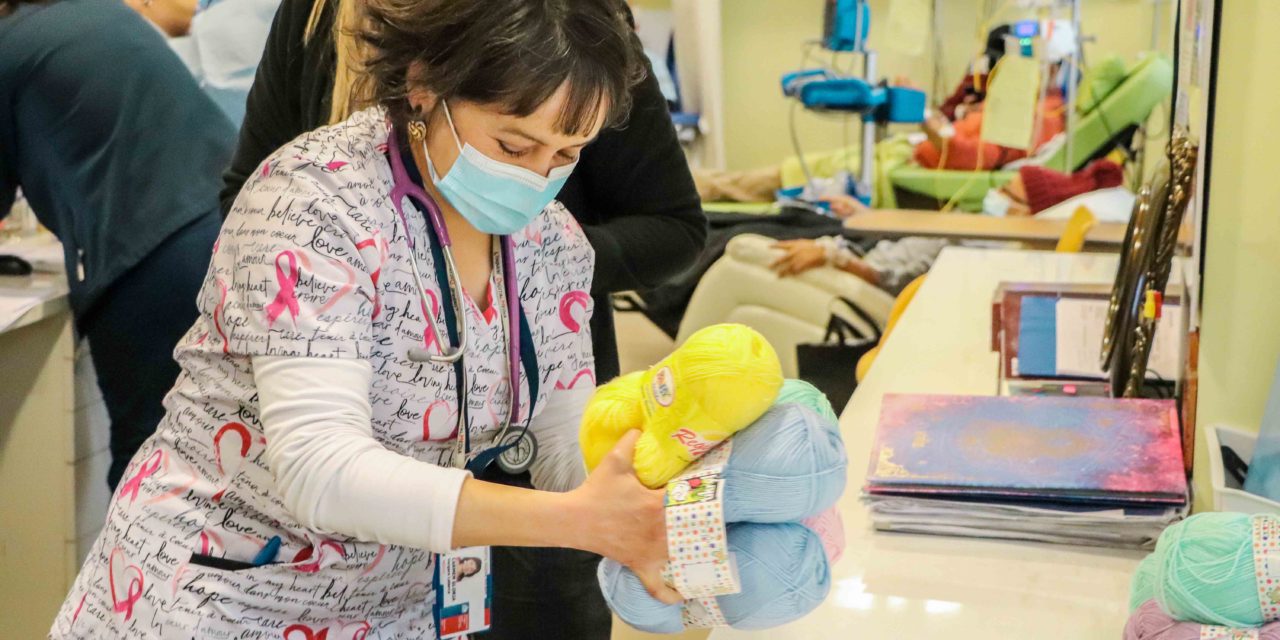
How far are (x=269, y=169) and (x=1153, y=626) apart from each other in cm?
72

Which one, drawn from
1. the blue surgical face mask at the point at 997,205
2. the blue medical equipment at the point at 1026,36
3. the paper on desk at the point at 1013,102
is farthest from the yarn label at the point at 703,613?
the blue surgical face mask at the point at 997,205

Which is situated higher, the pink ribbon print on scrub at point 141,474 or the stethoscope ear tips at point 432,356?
the stethoscope ear tips at point 432,356

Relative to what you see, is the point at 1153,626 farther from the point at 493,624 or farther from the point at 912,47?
the point at 912,47

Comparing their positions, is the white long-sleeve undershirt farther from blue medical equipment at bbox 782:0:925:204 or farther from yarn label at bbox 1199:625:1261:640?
blue medical equipment at bbox 782:0:925:204

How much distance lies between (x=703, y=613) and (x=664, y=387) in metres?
0.17

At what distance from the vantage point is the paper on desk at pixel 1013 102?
2850 millimetres

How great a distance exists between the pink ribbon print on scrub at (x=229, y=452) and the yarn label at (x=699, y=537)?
0.35m

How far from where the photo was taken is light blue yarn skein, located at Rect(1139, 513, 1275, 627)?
79 cm

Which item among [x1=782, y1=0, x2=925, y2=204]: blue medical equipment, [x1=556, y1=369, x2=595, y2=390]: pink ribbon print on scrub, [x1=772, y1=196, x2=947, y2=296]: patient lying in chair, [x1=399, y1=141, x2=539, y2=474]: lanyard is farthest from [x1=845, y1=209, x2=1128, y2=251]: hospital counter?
[x1=399, y1=141, x2=539, y2=474]: lanyard

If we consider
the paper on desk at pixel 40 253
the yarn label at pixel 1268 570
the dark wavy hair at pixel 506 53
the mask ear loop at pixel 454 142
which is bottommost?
the paper on desk at pixel 40 253

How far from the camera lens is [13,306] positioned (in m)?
2.18

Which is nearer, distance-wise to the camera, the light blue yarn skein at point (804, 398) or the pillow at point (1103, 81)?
the light blue yarn skein at point (804, 398)

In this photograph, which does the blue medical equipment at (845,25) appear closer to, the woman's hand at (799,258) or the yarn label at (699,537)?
the woman's hand at (799,258)

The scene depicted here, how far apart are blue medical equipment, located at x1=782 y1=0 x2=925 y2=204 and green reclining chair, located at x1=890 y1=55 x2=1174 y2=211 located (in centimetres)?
62
